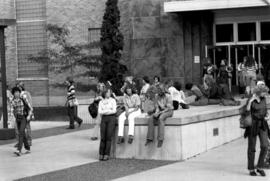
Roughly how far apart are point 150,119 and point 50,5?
22.0 metres

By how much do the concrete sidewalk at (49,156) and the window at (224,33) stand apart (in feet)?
45.8

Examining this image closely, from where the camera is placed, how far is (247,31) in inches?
1192

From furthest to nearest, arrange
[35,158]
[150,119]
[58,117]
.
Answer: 1. [58,117]
2. [35,158]
3. [150,119]

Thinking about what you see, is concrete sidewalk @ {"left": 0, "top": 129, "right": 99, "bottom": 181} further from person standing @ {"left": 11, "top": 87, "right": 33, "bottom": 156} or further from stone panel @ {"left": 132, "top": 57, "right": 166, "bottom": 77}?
stone panel @ {"left": 132, "top": 57, "right": 166, "bottom": 77}

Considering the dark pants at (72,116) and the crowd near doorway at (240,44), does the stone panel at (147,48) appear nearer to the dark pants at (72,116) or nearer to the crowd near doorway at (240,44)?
the crowd near doorway at (240,44)

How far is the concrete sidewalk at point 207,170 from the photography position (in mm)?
11219

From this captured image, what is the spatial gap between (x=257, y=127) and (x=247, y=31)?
64.4ft

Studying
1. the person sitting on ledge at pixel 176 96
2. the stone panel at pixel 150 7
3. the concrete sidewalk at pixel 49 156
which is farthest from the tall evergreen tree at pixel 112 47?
the concrete sidewalk at pixel 49 156

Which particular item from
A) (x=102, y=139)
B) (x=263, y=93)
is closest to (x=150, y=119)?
(x=102, y=139)

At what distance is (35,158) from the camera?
14.8m

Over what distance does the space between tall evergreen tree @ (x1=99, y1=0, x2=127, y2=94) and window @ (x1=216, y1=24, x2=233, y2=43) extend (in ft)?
17.3

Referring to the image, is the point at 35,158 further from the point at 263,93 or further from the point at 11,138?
the point at 263,93

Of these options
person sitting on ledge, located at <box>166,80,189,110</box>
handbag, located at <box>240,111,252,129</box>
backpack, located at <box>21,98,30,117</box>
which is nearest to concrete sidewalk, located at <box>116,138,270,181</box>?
handbag, located at <box>240,111,252,129</box>

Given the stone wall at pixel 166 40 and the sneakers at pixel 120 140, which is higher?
the stone wall at pixel 166 40
